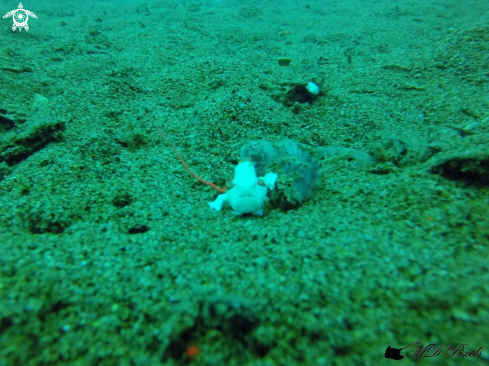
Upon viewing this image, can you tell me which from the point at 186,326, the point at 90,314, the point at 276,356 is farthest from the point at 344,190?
the point at 90,314

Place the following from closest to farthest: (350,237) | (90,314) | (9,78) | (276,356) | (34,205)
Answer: (276,356)
(90,314)
(350,237)
(34,205)
(9,78)

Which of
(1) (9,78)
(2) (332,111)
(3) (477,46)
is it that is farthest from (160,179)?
(3) (477,46)

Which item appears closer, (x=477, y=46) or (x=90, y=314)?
(x=90, y=314)

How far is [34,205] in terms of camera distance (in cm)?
198

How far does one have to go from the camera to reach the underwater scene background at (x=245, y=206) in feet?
3.66

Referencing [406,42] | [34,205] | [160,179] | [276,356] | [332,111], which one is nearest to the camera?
[276,356]

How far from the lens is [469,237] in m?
1.46

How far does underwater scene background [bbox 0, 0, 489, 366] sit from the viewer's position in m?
1.12

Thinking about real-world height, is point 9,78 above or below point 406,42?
below

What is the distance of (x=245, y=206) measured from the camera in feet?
6.40

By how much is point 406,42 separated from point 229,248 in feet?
18.0

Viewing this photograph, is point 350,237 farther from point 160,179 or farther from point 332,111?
point 332,111

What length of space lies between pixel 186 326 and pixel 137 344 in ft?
0.73

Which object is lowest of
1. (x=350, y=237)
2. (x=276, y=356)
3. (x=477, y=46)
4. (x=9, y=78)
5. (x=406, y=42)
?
(x=276, y=356)
